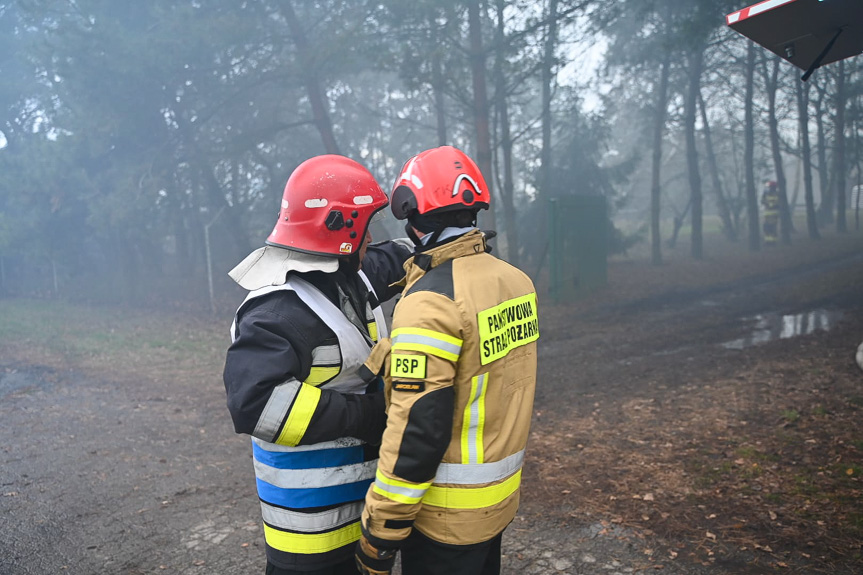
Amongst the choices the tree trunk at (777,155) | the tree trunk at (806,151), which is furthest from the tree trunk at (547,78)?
the tree trunk at (806,151)

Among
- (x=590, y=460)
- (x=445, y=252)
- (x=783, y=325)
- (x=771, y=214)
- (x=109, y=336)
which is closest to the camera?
(x=445, y=252)

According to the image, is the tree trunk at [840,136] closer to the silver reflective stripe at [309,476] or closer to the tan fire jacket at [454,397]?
the tan fire jacket at [454,397]

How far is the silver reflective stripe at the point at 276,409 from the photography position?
2219 millimetres

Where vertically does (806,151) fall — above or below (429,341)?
above

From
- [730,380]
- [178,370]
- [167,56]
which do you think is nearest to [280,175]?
[167,56]

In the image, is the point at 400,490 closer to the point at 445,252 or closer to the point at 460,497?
the point at 460,497

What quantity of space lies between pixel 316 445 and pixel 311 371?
28 cm

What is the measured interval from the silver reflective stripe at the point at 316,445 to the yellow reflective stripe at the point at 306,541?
12.9 inches

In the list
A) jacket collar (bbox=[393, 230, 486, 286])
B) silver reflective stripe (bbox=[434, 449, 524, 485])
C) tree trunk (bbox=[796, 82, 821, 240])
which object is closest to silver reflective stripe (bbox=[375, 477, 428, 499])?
silver reflective stripe (bbox=[434, 449, 524, 485])

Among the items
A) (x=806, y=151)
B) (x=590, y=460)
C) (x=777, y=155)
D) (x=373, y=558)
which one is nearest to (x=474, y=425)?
(x=373, y=558)

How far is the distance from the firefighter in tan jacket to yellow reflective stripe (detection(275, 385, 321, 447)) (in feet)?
0.80

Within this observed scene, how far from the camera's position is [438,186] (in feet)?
7.79

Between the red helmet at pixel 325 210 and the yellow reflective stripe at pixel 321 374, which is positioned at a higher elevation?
the red helmet at pixel 325 210

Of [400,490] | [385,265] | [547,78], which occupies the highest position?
[547,78]
